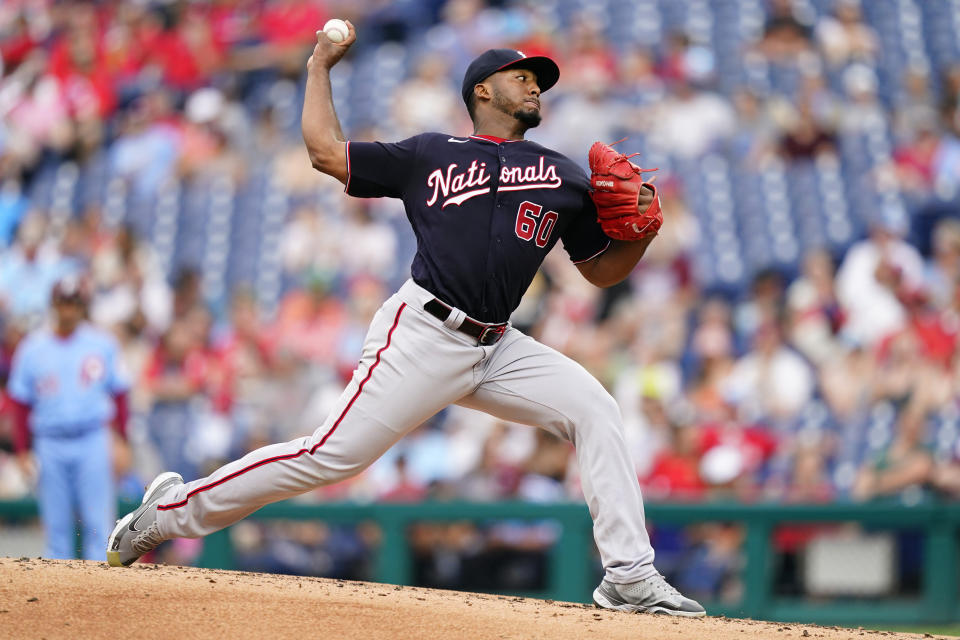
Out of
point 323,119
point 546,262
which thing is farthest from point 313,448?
point 546,262

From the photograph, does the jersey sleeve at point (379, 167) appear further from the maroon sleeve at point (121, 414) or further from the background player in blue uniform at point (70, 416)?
the maroon sleeve at point (121, 414)

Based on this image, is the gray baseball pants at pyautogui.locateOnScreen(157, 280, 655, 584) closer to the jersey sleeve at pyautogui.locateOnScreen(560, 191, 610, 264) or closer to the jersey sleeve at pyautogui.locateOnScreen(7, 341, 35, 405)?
the jersey sleeve at pyautogui.locateOnScreen(560, 191, 610, 264)

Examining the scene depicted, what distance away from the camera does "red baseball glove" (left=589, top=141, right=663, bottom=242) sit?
3.73 metres

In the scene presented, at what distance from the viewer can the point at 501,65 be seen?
3781mm

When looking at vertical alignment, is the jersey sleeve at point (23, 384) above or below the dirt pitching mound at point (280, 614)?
above

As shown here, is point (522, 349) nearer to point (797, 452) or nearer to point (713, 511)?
point (713, 511)

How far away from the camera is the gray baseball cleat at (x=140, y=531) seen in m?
3.84

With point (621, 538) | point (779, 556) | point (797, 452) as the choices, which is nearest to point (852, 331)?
point (797, 452)

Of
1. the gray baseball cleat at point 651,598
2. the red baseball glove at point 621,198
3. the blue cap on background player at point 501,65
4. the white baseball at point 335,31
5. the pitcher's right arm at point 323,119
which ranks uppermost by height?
the white baseball at point 335,31

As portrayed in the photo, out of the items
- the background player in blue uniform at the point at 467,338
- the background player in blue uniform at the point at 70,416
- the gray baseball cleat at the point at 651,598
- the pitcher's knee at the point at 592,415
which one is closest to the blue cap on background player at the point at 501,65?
the background player in blue uniform at the point at 467,338

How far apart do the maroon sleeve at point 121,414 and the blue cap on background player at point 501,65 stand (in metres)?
3.14

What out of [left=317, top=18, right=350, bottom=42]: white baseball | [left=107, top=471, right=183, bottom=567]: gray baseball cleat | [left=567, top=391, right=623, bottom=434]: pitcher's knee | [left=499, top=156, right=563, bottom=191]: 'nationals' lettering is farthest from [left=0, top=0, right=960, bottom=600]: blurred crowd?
[left=317, top=18, right=350, bottom=42]: white baseball

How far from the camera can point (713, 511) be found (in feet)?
21.3

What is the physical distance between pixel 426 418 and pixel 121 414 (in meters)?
3.02
